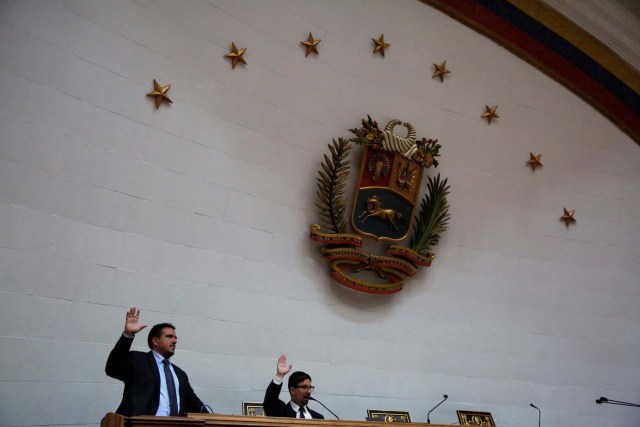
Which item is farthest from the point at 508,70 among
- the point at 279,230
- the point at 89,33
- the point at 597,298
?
the point at 89,33

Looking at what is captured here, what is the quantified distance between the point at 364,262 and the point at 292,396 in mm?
1598

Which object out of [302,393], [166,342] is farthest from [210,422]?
[302,393]

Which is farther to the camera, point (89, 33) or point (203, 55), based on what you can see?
point (203, 55)

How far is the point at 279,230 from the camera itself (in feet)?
19.2

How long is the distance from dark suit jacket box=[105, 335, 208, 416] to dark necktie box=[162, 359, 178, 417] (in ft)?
0.22

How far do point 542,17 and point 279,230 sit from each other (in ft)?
12.3

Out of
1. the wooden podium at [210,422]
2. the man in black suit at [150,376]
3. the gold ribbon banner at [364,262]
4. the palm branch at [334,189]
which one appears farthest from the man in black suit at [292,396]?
the palm branch at [334,189]

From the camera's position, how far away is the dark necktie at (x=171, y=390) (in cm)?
402

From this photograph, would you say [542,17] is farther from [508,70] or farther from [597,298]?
[597,298]

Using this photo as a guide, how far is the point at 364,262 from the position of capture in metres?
6.10

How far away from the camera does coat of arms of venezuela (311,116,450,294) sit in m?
6.07

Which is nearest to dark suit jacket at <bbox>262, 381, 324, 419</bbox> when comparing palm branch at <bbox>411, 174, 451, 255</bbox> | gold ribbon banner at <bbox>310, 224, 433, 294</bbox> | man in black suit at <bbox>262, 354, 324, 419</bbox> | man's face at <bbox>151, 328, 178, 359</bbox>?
man in black suit at <bbox>262, 354, 324, 419</bbox>

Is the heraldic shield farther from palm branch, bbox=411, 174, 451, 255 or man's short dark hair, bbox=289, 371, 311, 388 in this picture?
man's short dark hair, bbox=289, 371, 311, 388

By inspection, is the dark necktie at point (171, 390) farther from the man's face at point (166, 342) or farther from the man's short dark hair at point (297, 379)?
the man's short dark hair at point (297, 379)
